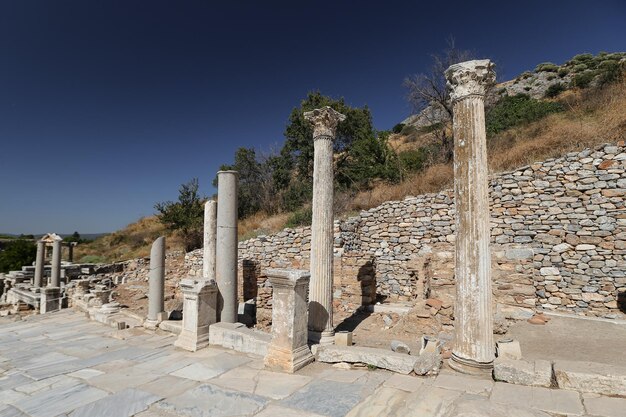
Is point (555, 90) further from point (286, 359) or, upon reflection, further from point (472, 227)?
point (286, 359)

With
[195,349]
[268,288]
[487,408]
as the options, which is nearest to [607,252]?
[487,408]

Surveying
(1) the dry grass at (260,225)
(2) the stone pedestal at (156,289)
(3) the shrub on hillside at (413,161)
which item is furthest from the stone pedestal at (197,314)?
(3) the shrub on hillside at (413,161)

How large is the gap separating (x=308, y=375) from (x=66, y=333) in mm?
7560

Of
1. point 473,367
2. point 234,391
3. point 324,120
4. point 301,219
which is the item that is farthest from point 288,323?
point 301,219

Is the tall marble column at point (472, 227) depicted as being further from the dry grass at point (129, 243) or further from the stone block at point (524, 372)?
the dry grass at point (129, 243)

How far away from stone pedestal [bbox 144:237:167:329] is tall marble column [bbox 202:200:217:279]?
1.41 meters

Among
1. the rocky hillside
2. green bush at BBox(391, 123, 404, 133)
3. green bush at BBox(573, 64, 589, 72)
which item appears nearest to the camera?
the rocky hillside

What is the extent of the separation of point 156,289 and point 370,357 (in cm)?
649

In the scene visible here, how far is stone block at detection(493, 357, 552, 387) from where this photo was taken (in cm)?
401

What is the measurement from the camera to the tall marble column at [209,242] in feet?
28.0

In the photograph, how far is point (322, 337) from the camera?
6.45 metres

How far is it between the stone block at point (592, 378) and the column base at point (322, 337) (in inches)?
139

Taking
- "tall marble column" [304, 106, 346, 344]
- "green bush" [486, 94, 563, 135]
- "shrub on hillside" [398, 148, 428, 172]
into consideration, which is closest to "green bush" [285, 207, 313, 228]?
"shrub on hillside" [398, 148, 428, 172]

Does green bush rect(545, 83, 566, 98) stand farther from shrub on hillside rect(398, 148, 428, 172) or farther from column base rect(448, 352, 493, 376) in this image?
column base rect(448, 352, 493, 376)
